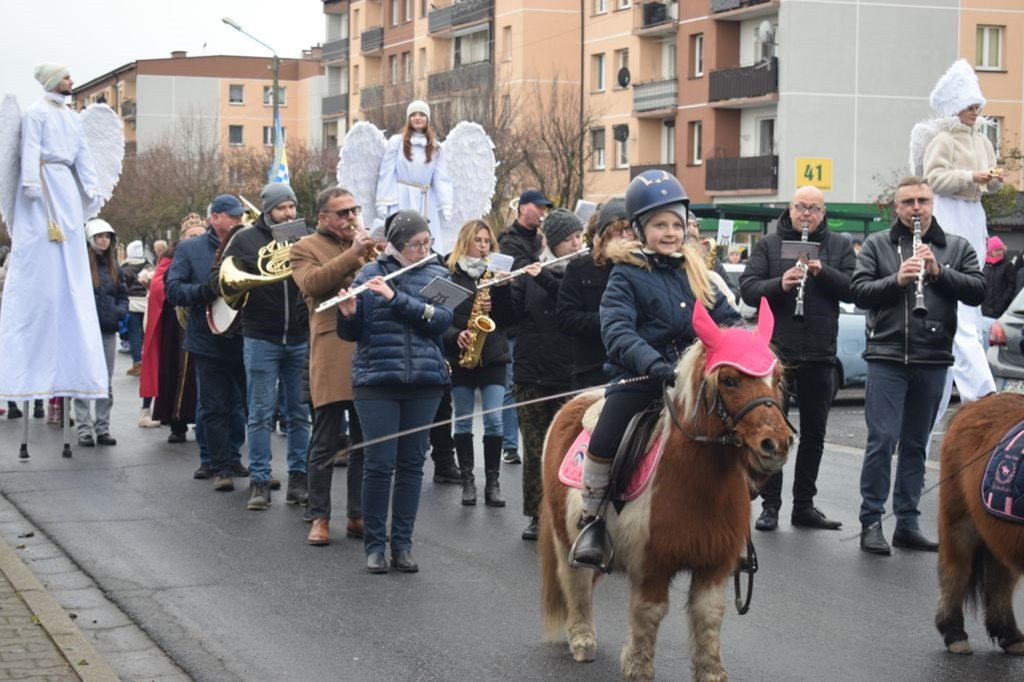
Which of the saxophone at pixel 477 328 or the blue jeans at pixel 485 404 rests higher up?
the saxophone at pixel 477 328

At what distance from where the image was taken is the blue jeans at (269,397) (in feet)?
38.2

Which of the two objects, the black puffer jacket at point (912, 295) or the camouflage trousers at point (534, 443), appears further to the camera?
the camouflage trousers at point (534, 443)

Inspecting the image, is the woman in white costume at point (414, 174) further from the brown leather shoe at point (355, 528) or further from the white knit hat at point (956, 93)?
the brown leather shoe at point (355, 528)

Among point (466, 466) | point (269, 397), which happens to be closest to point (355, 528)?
point (269, 397)

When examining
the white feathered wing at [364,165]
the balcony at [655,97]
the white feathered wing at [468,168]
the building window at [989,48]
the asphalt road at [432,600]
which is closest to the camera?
the asphalt road at [432,600]

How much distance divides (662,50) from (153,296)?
158 ft

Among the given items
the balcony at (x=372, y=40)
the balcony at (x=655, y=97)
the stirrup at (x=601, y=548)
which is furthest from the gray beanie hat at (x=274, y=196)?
the balcony at (x=372, y=40)

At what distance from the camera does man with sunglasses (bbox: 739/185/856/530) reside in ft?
35.4

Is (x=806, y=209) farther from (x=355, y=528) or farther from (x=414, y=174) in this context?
(x=414, y=174)

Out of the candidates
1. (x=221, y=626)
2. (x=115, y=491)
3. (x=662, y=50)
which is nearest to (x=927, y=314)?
(x=221, y=626)

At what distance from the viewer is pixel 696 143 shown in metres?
59.8

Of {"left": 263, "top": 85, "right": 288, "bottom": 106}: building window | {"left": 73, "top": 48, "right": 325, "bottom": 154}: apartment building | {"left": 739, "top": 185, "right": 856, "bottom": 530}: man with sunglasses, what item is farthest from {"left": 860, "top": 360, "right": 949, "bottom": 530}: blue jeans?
{"left": 73, "top": 48, "right": 325, "bottom": 154}: apartment building

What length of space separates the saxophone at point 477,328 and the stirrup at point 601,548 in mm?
4838

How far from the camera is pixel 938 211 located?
12547mm
